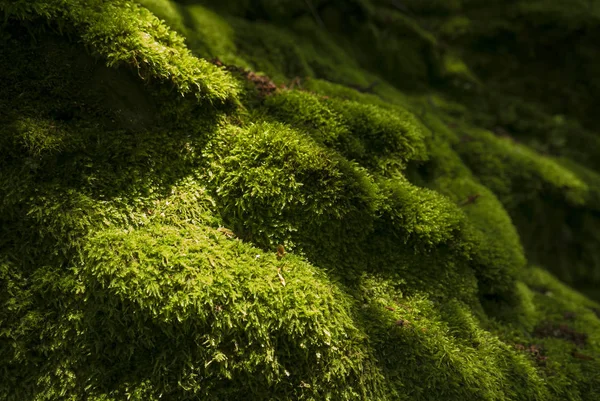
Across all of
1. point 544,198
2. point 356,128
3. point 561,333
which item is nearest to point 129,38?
point 356,128

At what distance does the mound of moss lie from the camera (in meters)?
2.11

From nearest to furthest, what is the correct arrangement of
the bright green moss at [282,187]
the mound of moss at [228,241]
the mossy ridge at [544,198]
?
the mound of moss at [228,241] → the bright green moss at [282,187] → the mossy ridge at [544,198]

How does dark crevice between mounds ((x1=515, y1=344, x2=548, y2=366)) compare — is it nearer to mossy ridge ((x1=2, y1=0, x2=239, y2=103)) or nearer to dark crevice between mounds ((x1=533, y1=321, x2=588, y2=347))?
dark crevice between mounds ((x1=533, y1=321, x2=588, y2=347))

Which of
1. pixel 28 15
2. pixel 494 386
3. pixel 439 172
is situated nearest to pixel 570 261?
pixel 439 172

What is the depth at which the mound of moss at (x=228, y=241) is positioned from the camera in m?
2.11

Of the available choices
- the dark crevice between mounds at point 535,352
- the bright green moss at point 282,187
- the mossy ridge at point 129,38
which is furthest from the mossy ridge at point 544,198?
the mossy ridge at point 129,38

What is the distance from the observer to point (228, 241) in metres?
2.44

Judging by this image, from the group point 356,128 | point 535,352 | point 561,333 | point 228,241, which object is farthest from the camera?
point 561,333

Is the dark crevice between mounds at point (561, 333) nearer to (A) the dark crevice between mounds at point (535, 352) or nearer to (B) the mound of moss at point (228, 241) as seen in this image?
(B) the mound of moss at point (228, 241)

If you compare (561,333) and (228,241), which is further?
(561,333)

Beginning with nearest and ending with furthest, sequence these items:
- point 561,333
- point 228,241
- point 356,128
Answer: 1. point 228,241
2. point 356,128
3. point 561,333

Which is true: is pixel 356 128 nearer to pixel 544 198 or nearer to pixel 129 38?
pixel 129 38

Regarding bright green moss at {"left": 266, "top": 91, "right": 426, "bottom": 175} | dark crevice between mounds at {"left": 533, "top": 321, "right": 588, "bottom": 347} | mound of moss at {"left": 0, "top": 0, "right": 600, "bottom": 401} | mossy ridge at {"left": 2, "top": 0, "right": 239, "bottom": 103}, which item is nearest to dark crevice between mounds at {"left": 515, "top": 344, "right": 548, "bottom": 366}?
mound of moss at {"left": 0, "top": 0, "right": 600, "bottom": 401}

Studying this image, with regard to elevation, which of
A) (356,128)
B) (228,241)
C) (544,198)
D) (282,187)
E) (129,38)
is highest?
(544,198)
